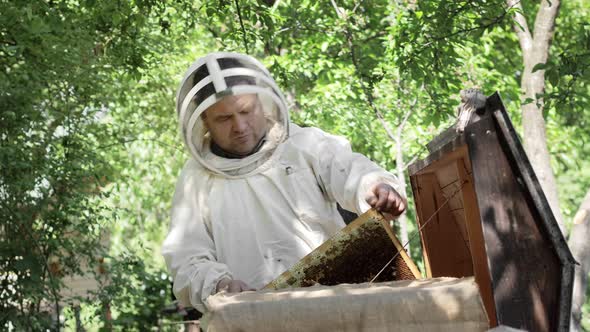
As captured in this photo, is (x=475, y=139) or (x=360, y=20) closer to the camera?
(x=475, y=139)

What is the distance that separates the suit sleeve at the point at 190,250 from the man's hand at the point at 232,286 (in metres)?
0.04

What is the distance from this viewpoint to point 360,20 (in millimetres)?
9797

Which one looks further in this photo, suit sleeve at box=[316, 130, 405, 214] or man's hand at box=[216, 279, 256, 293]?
suit sleeve at box=[316, 130, 405, 214]

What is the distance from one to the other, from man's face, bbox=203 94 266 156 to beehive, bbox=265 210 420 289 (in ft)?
2.35

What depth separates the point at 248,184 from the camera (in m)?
3.21

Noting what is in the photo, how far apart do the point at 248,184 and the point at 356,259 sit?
0.63m

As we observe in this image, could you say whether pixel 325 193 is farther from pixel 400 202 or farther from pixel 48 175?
pixel 48 175

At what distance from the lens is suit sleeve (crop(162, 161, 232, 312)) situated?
2869 millimetres

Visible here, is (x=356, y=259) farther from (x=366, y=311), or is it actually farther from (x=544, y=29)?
(x=544, y=29)

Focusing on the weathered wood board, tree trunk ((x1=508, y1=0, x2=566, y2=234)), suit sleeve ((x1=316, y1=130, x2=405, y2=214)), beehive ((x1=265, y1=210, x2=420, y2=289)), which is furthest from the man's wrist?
tree trunk ((x1=508, y1=0, x2=566, y2=234))

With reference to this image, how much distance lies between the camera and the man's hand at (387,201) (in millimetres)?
2615

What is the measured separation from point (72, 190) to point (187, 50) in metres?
6.96

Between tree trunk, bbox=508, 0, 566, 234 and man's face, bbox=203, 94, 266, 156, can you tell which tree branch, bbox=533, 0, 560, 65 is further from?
man's face, bbox=203, 94, 266, 156

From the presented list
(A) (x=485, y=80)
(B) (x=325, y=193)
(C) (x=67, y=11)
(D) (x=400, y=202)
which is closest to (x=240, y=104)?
(B) (x=325, y=193)
